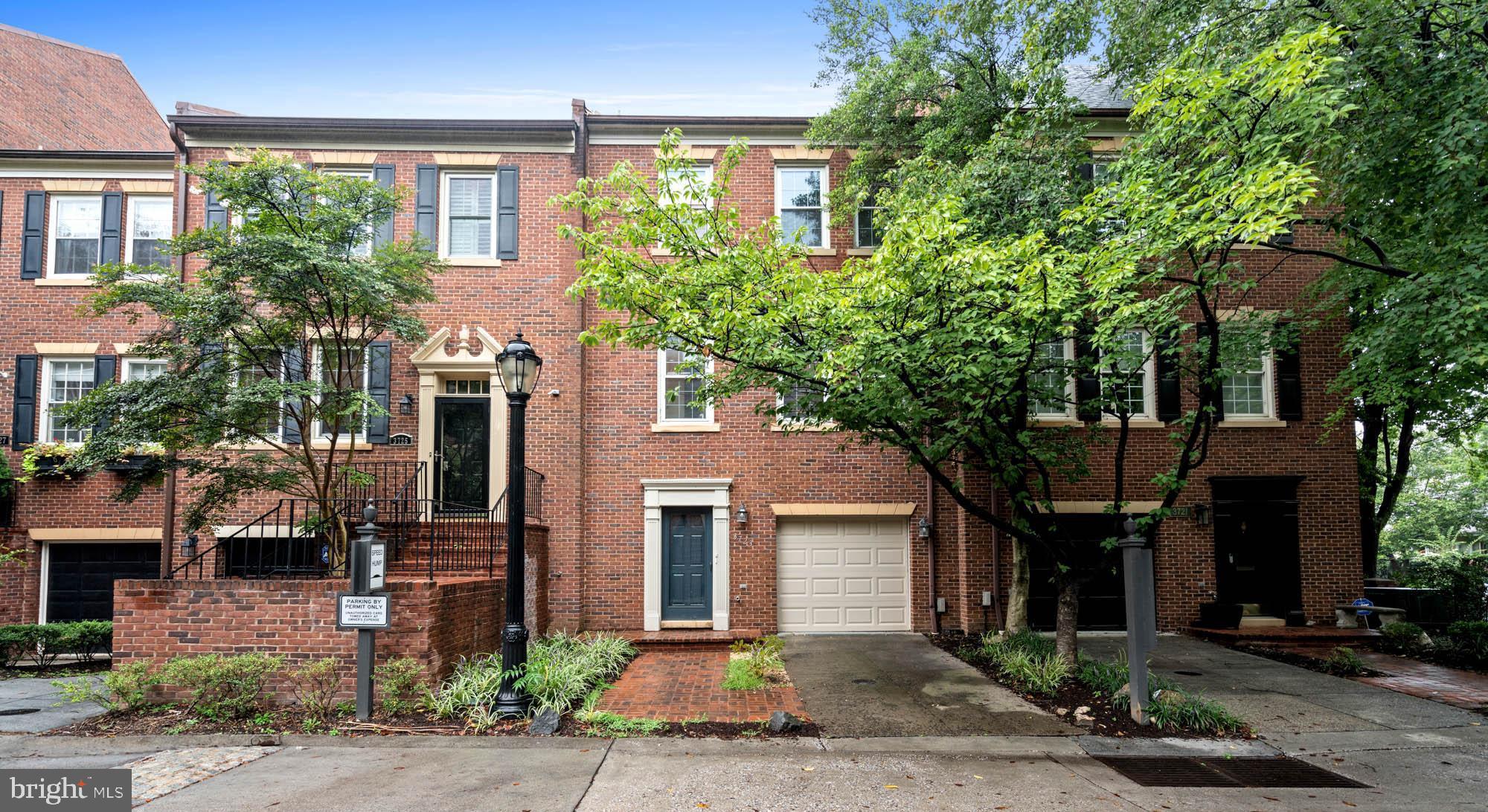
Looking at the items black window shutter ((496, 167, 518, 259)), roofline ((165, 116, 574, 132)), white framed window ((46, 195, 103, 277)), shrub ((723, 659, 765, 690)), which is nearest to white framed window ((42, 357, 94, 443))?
white framed window ((46, 195, 103, 277))

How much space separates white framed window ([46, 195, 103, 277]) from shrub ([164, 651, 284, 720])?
9.10 m

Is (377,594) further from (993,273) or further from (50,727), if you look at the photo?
(993,273)

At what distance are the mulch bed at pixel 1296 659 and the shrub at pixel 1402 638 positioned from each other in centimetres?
174

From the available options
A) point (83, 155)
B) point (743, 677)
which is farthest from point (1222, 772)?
point (83, 155)

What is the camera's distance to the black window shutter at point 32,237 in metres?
12.8

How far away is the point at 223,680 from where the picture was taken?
7.29 metres

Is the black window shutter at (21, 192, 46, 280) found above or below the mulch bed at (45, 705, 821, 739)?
above

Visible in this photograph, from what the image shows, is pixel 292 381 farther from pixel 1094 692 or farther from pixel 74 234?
pixel 1094 692

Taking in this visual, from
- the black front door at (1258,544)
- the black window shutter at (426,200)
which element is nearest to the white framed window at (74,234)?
the black window shutter at (426,200)

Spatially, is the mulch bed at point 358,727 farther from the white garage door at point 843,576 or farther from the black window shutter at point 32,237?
the black window shutter at point 32,237

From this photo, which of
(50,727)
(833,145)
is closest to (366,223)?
(50,727)

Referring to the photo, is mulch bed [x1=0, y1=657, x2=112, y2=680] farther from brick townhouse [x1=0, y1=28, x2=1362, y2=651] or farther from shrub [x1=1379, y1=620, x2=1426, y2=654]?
shrub [x1=1379, y1=620, x2=1426, y2=654]

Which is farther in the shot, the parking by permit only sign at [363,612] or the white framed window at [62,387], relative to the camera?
the white framed window at [62,387]

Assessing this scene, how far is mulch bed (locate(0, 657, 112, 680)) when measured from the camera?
10523 millimetres
